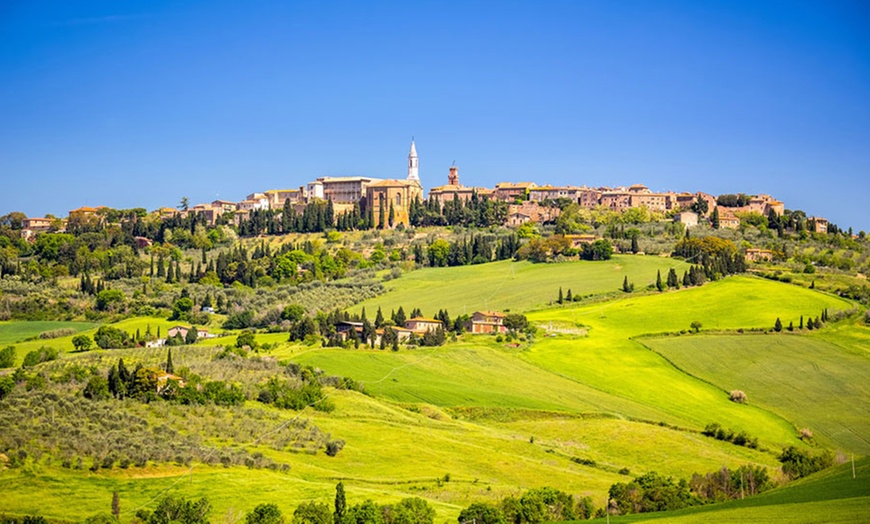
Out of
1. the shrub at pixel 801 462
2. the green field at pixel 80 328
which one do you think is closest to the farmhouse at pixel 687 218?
the green field at pixel 80 328

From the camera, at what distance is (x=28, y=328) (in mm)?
89375

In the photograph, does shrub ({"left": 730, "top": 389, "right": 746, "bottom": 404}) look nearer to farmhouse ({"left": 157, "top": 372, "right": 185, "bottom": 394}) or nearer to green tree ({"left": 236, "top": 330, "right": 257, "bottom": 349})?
green tree ({"left": 236, "top": 330, "right": 257, "bottom": 349})

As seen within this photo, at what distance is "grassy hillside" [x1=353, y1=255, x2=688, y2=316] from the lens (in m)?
97.1

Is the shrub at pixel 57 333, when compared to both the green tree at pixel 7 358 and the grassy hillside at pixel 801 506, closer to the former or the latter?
the green tree at pixel 7 358

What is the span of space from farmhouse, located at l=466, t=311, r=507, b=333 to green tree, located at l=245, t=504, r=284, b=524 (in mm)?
46202

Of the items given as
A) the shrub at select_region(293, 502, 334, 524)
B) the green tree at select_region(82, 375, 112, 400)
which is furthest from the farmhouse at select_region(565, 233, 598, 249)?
the shrub at select_region(293, 502, 334, 524)

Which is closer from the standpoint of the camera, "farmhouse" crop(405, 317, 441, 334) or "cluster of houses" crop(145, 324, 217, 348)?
"cluster of houses" crop(145, 324, 217, 348)

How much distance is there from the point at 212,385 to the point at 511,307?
42.1m

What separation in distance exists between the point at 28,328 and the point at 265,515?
57397 mm

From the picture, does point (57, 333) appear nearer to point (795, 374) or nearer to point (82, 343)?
point (82, 343)

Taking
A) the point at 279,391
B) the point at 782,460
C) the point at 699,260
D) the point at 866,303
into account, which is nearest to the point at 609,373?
the point at 782,460

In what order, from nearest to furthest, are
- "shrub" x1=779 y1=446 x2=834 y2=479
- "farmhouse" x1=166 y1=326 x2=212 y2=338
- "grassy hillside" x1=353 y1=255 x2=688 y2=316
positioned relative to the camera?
"shrub" x1=779 y1=446 x2=834 y2=479 → "farmhouse" x1=166 y1=326 x2=212 y2=338 → "grassy hillside" x1=353 y1=255 x2=688 y2=316

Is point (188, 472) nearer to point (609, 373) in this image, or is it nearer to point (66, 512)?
point (66, 512)

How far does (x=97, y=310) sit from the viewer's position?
323 feet
